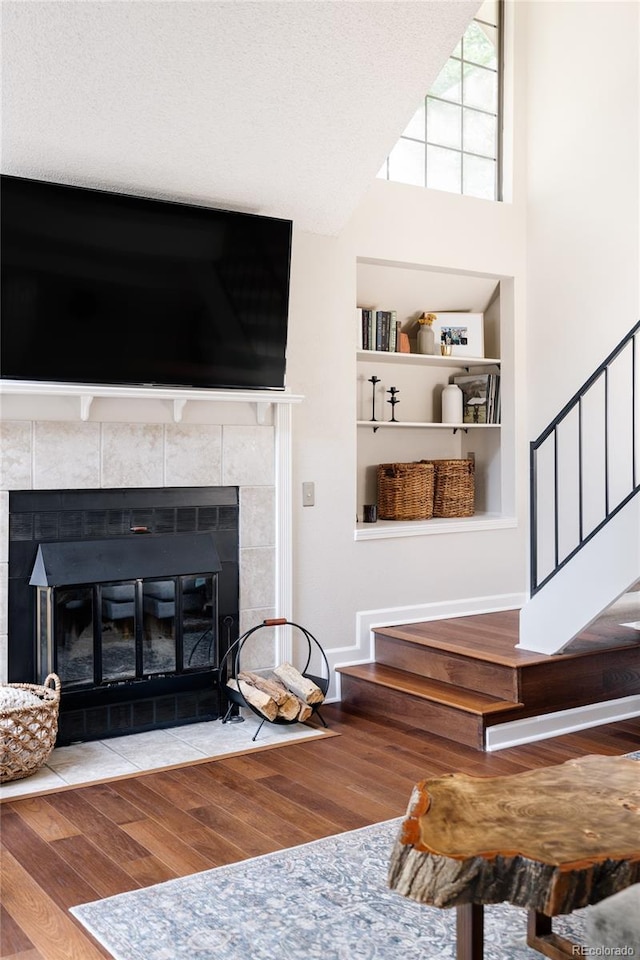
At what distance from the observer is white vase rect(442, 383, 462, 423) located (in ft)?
18.3

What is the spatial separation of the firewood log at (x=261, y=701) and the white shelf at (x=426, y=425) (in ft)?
5.28

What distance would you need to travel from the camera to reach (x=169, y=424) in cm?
424

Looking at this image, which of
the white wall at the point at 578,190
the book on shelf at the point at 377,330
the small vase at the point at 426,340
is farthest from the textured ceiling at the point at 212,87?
the white wall at the point at 578,190

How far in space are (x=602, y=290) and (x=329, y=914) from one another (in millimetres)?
3880

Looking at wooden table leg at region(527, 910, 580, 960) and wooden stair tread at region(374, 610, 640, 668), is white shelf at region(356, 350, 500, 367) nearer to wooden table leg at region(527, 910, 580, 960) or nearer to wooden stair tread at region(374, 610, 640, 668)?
wooden stair tread at region(374, 610, 640, 668)

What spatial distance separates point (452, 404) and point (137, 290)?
2358 millimetres

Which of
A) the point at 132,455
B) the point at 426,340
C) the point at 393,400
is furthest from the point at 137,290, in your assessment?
the point at 426,340

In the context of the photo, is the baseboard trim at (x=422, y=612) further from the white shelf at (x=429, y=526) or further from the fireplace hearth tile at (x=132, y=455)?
the fireplace hearth tile at (x=132, y=455)

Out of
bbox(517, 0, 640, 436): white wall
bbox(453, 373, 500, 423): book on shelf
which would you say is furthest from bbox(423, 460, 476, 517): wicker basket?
bbox(517, 0, 640, 436): white wall

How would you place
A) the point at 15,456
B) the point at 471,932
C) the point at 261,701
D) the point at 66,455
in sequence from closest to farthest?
the point at 471,932
the point at 15,456
the point at 66,455
the point at 261,701

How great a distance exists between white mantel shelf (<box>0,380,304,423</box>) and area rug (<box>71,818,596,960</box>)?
79.3 inches

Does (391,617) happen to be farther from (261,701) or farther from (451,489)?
(261,701)

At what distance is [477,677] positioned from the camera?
13.9 feet

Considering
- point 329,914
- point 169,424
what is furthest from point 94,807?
point 169,424
